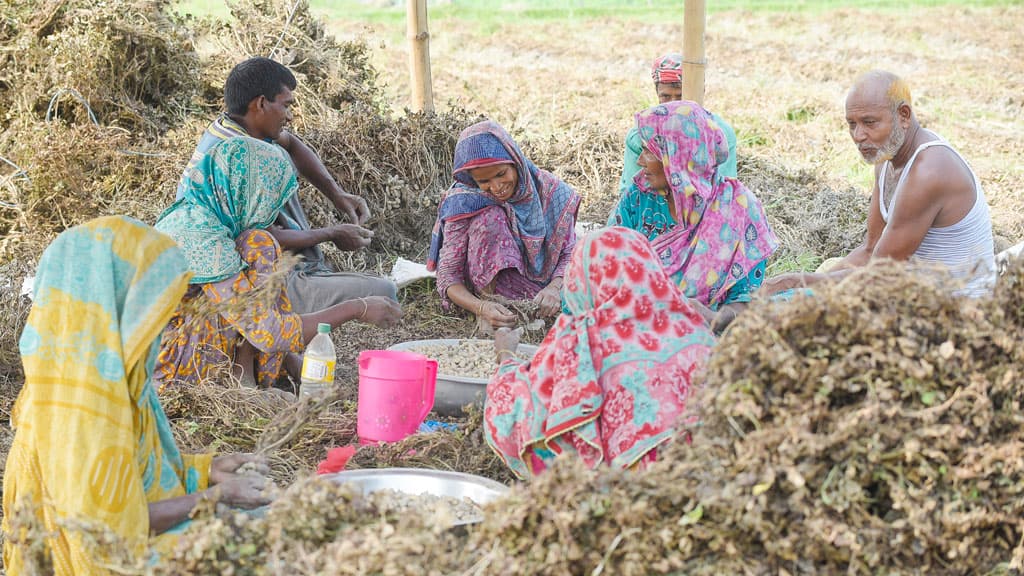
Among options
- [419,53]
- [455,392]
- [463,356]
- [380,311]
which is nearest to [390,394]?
[455,392]

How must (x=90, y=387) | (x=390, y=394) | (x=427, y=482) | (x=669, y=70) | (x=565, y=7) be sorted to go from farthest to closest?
(x=565, y=7), (x=669, y=70), (x=390, y=394), (x=427, y=482), (x=90, y=387)

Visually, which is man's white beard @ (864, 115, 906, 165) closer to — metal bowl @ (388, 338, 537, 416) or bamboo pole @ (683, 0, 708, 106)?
bamboo pole @ (683, 0, 708, 106)

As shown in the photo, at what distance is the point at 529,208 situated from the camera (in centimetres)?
513

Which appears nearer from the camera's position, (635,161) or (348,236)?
(348,236)

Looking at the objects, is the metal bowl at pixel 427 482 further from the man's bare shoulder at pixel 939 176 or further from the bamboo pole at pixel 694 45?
the bamboo pole at pixel 694 45

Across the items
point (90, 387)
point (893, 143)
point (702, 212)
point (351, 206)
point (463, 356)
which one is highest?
point (893, 143)

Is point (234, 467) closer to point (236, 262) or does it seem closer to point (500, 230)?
point (236, 262)

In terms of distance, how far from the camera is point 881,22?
1490cm

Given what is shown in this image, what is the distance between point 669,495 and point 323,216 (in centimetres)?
436

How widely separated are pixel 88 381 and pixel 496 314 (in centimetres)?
263

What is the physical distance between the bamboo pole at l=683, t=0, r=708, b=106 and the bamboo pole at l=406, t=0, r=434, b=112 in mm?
2161

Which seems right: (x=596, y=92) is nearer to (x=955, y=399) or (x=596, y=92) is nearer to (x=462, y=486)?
(x=462, y=486)

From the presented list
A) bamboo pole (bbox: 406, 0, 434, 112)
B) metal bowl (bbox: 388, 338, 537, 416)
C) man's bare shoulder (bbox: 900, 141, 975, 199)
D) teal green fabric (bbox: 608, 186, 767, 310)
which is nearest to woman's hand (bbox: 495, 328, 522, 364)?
metal bowl (bbox: 388, 338, 537, 416)

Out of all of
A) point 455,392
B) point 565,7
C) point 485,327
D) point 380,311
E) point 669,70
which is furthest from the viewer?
point 565,7
